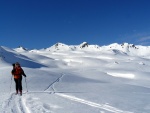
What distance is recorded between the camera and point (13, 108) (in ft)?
33.0

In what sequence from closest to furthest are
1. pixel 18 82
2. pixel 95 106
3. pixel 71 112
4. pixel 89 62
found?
pixel 71 112 → pixel 95 106 → pixel 18 82 → pixel 89 62

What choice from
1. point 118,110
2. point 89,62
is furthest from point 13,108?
point 89,62

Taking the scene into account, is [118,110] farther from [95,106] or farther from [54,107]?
[54,107]

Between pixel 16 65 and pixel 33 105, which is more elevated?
pixel 16 65

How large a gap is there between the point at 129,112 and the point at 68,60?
143 meters

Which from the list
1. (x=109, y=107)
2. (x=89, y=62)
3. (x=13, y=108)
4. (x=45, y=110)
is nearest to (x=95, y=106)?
(x=109, y=107)

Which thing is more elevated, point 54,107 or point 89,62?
point 89,62

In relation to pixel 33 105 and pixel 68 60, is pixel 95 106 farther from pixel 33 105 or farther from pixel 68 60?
pixel 68 60

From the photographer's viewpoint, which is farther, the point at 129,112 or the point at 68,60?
the point at 68,60

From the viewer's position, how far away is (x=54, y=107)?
34.2 feet

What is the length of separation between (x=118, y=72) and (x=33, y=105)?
228ft

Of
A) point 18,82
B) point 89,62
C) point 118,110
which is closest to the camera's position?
point 118,110

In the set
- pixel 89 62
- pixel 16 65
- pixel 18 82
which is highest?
pixel 89 62

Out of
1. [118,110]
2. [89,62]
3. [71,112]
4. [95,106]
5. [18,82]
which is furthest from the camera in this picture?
[89,62]
